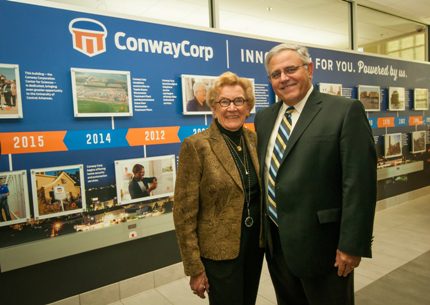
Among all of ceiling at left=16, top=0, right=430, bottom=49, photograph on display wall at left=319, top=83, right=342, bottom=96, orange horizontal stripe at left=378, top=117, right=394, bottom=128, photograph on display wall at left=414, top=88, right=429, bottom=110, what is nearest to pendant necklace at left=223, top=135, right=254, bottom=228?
ceiling at left=16, top=0, right=430, bottom=49

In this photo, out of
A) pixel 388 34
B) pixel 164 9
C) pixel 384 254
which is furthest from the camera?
pixel 388 34

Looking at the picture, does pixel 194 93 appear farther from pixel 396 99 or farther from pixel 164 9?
pixel 396 99

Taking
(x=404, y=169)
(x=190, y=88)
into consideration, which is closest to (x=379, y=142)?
(x=404, y=169)

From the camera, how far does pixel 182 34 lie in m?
2.96

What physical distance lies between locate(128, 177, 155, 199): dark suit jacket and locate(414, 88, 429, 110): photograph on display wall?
4.96 m

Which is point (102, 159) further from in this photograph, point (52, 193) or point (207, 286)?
point (207, 286)

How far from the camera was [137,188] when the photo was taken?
277cm

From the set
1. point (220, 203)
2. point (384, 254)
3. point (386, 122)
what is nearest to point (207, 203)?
point (220, 203)

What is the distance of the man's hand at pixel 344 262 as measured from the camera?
1.31 metres

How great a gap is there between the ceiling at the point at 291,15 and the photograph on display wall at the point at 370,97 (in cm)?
71

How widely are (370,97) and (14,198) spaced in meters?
4.65

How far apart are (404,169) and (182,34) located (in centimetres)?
443

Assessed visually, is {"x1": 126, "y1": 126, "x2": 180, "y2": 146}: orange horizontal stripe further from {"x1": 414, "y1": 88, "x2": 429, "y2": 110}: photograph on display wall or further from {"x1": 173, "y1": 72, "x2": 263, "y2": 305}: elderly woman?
{"x1": 414, "y1": 88, "x2": 429, "y2": 110}: photograph on display wall

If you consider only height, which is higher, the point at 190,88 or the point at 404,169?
the point at 190,88
